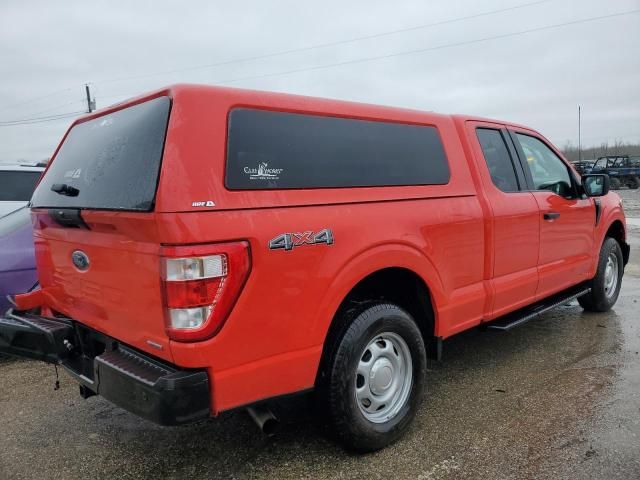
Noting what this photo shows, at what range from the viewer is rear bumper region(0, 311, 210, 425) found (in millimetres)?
2170

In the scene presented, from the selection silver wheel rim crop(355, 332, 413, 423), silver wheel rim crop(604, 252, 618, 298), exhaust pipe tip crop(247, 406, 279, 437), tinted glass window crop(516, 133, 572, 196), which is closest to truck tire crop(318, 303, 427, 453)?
silver wheel rim crop(355, 332, 413, 423)

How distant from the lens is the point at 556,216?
4.34 m

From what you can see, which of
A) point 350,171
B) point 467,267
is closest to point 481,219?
point 467,267

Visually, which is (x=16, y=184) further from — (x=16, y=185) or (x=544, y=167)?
(x=544, y=167)

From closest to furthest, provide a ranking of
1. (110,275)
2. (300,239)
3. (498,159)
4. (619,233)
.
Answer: (300,239) → (110,275) → (498,159) → (619,233)

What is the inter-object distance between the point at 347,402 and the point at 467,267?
134 cm

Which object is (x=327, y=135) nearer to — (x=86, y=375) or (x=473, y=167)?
(x=473, y=167)

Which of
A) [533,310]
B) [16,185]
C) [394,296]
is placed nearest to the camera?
[394,296]

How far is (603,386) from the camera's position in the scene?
375cm

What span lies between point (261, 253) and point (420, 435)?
1.64 meters

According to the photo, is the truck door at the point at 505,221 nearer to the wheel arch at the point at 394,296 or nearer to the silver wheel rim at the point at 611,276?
the wheel arch at the point at 394,296

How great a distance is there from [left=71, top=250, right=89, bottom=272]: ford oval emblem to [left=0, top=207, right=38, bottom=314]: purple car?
5.92ft

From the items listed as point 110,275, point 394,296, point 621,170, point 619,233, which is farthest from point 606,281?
point 621,170

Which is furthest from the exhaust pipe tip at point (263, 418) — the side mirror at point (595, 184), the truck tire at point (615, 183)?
the truck tire at point (615, 183)
